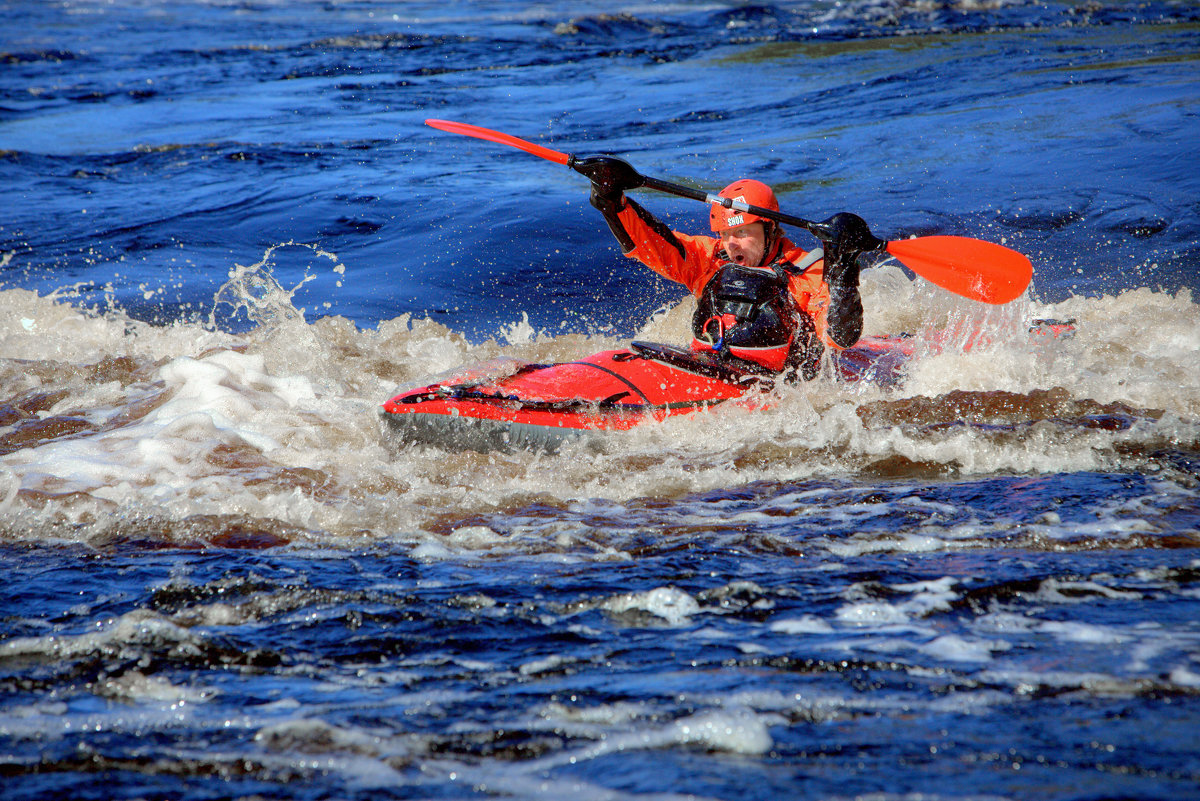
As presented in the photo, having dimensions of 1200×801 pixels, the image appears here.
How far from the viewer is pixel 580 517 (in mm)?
3799

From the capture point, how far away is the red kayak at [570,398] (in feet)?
15.2

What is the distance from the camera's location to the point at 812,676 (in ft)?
8.07

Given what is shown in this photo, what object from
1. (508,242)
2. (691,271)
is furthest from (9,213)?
(691,271)

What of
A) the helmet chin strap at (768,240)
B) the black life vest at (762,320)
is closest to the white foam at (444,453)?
the black life vest at (762,320)

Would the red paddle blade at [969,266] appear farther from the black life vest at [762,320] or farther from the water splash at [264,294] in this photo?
the water splash at [264,294]

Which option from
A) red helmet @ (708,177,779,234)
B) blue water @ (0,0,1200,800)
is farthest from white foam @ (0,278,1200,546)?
red helmet @ (708,177,779,234)

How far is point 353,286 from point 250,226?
A: 2662mm

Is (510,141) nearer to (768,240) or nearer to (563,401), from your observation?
(768,240)

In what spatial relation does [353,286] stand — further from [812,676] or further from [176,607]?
[812,676]

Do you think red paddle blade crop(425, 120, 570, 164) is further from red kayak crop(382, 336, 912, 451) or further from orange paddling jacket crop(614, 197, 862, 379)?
red kayak crop(382, 336, 912, 451)

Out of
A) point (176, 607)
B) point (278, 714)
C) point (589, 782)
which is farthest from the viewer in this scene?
point (176, 607)

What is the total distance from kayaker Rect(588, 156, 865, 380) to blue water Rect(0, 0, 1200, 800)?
0.33 m

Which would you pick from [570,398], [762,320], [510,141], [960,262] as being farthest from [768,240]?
[510,141]

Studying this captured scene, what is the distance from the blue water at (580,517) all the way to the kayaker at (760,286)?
0.33m
